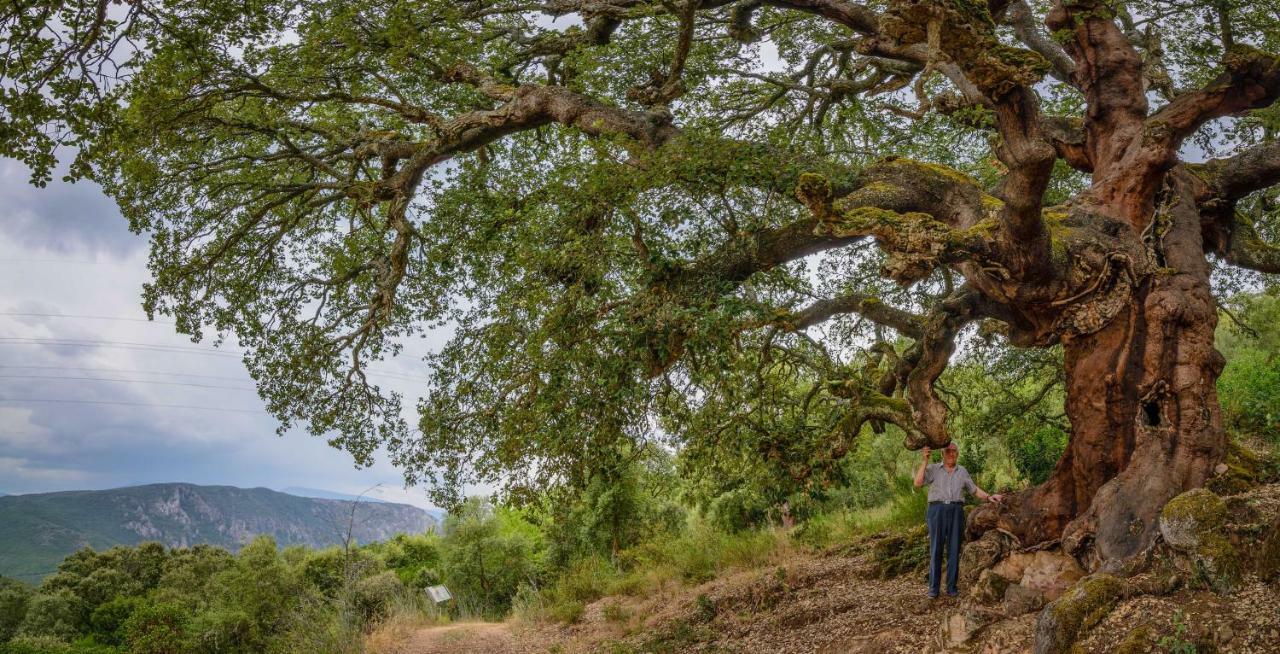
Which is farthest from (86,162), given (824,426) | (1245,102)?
(1245,102)

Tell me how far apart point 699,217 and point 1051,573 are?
14.9ft

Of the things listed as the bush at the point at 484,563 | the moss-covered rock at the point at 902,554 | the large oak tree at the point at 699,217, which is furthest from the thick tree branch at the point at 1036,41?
the bush at the point at 484,563

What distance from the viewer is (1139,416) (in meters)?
6.51

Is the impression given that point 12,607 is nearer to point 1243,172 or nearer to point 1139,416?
point 1139,416

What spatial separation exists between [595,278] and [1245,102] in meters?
7.31

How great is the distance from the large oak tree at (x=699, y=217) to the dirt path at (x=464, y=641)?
184 inches

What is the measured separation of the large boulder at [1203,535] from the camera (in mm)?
4531

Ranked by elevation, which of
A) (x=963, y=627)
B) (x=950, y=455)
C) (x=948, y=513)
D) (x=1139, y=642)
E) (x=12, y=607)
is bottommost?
(x=12, y=607)

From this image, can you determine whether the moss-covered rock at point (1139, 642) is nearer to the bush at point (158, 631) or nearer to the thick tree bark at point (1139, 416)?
the thick tree bark at point (1139, 416)

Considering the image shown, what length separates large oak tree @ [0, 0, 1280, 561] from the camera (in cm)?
606

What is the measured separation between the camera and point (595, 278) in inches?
265

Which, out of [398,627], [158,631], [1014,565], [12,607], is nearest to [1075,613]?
[1014,565]

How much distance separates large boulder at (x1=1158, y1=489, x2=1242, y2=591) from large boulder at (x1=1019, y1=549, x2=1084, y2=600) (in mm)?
1145

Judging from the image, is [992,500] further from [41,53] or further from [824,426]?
[41,53]
